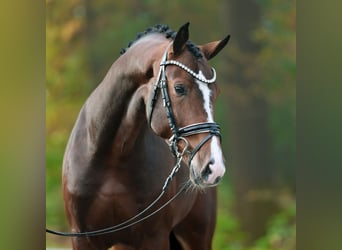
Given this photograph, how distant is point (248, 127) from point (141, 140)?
1425 mm

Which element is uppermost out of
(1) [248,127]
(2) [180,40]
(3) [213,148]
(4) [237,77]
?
(4) [237,77]

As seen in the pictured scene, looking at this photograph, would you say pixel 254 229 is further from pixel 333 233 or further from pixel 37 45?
pixel 37 45

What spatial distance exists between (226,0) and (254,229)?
130 centimetres

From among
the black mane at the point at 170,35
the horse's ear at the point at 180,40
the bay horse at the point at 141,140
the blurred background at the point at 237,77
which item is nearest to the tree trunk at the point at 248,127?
the blurred background at the point at 237,77

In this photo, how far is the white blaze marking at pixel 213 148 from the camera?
198 centimetres

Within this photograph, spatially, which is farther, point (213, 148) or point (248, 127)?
point (248, 127)

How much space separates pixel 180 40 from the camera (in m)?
2.10

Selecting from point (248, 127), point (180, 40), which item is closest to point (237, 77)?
point (248, 127)

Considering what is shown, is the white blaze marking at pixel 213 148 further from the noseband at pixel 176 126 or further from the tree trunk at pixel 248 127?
the tree trunk at pixel 248 127

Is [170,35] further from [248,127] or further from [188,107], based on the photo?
[248,127]

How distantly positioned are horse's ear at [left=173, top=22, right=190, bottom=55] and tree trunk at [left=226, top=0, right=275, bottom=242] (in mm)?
1506

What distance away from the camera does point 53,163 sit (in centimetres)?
302

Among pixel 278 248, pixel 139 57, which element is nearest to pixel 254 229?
pixel 278 248

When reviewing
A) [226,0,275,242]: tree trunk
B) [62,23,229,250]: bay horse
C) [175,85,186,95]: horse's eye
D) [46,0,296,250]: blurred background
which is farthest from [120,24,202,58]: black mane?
[226,0,275,242]: tree trunk
